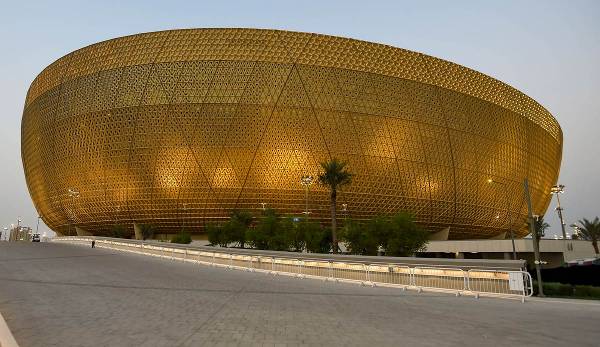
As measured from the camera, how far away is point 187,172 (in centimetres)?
4656

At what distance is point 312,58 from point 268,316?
41.8 meters

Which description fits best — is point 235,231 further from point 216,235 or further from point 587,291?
point 587,291

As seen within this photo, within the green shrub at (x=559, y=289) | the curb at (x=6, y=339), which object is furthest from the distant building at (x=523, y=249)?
the curb at (x=6, y=339)

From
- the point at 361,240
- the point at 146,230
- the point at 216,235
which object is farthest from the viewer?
the point at 146,230

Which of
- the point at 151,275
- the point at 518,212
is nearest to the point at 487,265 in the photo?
the point at 151,275

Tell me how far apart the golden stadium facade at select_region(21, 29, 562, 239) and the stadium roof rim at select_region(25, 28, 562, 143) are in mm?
140

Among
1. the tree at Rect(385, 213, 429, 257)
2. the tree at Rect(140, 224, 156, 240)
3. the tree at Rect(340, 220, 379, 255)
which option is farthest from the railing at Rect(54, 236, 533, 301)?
the tree at Rect(140, 224, 156, 240)

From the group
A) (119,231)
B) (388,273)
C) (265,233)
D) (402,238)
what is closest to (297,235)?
(265,233)

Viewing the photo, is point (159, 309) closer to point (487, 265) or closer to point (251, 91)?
point (487, 265)

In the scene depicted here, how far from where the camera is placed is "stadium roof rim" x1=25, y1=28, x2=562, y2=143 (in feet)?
151

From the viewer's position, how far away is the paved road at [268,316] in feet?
19.9

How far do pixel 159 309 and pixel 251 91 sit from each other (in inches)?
1534

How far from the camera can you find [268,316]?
7840 mm

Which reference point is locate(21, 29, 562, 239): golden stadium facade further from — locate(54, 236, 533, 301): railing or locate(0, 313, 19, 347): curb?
locate(0, 313, 19, 347): curb
